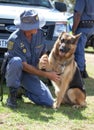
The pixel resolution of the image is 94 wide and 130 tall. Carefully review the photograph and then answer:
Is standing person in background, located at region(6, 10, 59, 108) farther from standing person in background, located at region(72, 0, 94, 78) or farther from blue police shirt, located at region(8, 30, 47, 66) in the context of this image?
standing person in background, located at region(72, 0, 94, 78)

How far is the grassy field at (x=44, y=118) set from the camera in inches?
207

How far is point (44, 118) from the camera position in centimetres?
563

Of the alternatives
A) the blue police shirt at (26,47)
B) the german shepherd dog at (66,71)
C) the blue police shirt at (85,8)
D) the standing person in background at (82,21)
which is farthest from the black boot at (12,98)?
the blue police shirt at (85,8)

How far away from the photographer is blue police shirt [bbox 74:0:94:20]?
8.41 metres

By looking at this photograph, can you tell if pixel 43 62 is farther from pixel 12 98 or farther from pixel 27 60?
pixel 12 98

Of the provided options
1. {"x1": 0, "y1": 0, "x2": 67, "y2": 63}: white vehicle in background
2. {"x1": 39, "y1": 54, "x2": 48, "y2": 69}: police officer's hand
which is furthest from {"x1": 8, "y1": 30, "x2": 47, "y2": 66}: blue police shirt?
{"x1": 0, "y1": 0, "x2": 67, "y2": 63}: white vehicle in background

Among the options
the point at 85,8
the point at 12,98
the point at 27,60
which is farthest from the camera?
the point at 85,8

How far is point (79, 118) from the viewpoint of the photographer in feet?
19.1

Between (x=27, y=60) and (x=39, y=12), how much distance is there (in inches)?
74.1

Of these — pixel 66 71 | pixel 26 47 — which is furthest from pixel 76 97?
pixel 26 47

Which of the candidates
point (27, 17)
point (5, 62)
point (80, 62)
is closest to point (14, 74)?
point (5, 62)

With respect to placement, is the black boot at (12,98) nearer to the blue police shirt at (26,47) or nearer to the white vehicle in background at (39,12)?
the blue police shirt at (26,47)

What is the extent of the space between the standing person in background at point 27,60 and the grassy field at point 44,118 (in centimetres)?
19

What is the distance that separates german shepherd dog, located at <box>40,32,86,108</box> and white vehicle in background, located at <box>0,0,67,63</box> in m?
1.33
